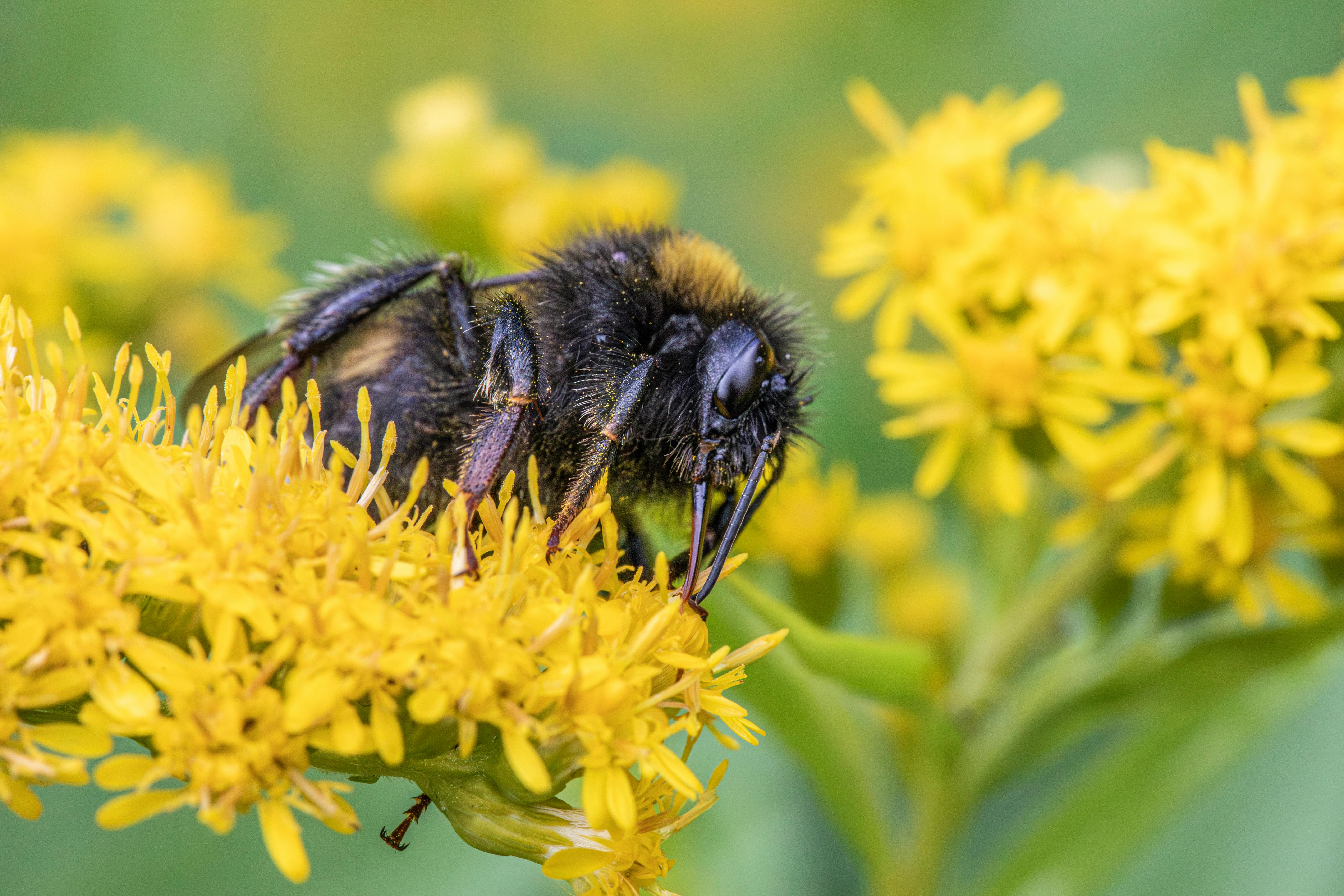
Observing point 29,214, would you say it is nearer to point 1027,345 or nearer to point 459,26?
point 1027,345

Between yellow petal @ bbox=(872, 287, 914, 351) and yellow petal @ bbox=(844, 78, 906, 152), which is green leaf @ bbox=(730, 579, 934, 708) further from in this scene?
yellow petal @ bbox=(844, 78, 906, 152)

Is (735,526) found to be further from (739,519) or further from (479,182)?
(479,182)

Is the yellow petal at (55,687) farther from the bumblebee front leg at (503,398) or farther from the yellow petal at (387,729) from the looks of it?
the bumblebee front leg at (503,398)

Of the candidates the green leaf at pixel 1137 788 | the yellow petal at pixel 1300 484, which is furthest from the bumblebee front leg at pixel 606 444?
the green leaf at pixel 1137 788

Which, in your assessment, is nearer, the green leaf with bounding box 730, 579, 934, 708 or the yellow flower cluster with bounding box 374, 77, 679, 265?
the green leaf with bounding box 730, 579, 934, 708

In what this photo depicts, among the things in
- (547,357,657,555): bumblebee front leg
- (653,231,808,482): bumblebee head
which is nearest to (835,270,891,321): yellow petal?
(653,231,808,482): bumblebee head
